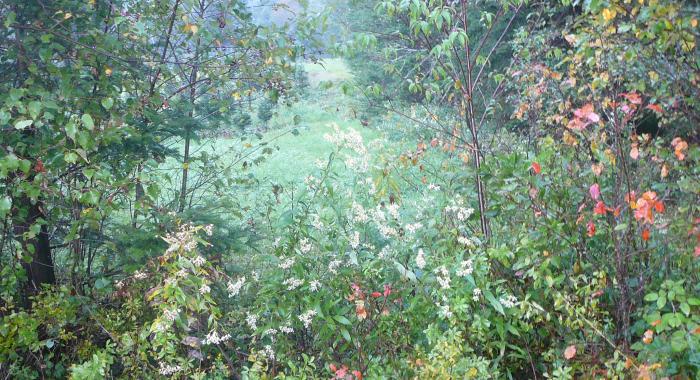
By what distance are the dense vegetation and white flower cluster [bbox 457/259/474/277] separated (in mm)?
30

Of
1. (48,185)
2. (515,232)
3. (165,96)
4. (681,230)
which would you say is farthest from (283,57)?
(681,230)

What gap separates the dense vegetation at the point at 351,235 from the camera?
279 centimetres

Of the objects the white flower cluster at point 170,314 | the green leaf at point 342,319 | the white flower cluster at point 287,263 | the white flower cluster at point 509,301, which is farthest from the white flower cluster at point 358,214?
the white flower cluster at point 170,314

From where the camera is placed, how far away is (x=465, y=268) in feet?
9.66

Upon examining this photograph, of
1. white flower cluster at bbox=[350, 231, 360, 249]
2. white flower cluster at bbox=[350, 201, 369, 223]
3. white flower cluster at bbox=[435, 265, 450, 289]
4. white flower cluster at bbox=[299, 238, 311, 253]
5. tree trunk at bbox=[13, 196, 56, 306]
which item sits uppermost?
white flower cluster at bbox=[350, 201, 369, 223]

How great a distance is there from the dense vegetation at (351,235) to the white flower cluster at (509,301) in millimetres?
42

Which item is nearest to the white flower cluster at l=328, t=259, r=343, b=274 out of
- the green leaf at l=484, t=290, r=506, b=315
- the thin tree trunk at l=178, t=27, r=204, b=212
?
the green leaf at l=484, t=290, r=506, b=315

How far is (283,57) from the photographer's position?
171 inches

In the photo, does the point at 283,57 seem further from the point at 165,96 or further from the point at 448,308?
the point at 448,308

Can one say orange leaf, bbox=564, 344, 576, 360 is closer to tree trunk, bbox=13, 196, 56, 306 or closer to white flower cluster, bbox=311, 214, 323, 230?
white flower cluster, bbox=311, 214, 323, 230

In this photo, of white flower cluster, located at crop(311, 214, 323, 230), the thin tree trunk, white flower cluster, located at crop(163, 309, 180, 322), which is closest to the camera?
white flower cluster, located at crop(163, 309, 180, 322)

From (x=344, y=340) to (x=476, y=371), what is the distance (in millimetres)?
800

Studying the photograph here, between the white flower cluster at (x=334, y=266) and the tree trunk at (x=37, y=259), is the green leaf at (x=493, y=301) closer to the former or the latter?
the white flower cluster at (x=334, y=266)

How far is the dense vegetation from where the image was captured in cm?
279
